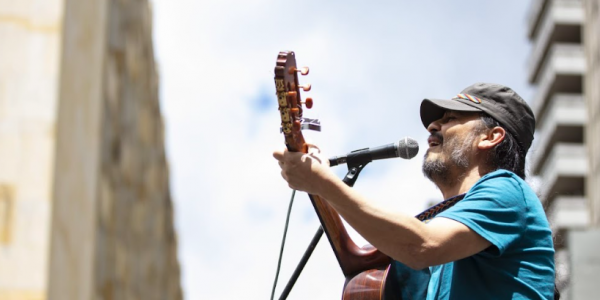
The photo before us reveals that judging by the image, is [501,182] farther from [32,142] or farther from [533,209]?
[32,142]

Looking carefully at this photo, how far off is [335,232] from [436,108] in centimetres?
58

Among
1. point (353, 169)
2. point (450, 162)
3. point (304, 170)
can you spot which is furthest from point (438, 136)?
point (304, 170)

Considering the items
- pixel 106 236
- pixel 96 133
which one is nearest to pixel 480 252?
pixel 96 133

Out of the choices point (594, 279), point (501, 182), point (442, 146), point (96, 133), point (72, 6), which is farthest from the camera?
point (594, 279)

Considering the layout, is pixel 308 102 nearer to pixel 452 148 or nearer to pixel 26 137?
pixel 452 148

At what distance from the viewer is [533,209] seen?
3.22 m

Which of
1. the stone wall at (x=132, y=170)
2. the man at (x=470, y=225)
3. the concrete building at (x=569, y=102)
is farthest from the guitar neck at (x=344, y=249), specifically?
the concrete building at (x=569, y=102)

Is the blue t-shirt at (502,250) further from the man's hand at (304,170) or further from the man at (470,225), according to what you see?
the man's hand at (304,170)

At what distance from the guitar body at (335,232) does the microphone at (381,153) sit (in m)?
0.18

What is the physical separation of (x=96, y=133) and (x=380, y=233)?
5.70 metres

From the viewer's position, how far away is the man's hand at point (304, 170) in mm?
3004

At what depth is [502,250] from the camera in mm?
3062

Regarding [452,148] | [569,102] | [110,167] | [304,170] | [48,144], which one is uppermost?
[569,102]

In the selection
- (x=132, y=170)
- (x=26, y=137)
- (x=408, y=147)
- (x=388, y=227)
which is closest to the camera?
(x=388, y=227)
